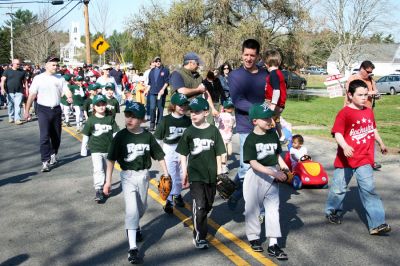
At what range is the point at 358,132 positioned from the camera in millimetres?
5621

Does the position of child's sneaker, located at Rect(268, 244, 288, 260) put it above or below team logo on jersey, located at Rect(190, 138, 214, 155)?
below

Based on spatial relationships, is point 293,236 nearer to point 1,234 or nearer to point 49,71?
point 1,234

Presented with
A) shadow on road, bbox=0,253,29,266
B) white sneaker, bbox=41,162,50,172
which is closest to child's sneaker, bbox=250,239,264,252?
shadow on road, bbox=0,253,29,266

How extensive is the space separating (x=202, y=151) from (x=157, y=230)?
49.8 inches

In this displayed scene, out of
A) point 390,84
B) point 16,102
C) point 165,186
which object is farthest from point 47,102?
point 390,84

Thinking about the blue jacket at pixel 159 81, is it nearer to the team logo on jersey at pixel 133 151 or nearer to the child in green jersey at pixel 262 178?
the team logo on jersey at pixel 133 151

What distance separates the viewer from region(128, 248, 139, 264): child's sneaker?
4.76 m

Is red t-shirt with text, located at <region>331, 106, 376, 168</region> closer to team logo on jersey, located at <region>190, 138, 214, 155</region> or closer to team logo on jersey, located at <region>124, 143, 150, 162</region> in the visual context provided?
team logo on jersey, located at <region>190, 138, 214, 155</region>

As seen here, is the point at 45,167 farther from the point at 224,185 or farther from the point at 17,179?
the point at 224,185

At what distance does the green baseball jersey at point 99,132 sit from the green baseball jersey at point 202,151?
2.35 meters

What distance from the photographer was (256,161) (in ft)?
16.4

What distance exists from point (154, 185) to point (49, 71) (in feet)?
10.8

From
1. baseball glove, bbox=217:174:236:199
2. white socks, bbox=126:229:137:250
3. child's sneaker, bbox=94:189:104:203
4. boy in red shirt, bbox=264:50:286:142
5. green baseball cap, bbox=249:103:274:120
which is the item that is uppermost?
boy in red shirt, bbox=264:50:286:142

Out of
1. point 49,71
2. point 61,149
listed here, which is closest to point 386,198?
point 49,71
